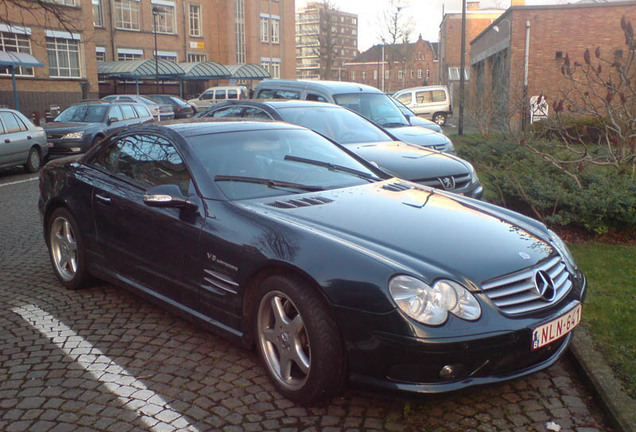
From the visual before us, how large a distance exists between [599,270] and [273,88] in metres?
7.52

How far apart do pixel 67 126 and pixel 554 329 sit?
636 inches

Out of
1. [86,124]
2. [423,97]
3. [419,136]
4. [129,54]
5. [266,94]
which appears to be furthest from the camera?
[129,54]

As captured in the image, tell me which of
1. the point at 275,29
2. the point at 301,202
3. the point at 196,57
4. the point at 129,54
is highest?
the point at 275,29

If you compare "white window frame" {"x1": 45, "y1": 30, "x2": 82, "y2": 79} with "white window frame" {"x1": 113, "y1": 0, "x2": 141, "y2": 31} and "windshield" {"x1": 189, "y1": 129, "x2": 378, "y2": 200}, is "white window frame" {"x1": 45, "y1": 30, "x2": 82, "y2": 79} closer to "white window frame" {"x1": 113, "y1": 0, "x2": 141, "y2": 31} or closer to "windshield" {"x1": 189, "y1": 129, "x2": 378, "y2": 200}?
"white window frame" {"x1": 113, "y1": 0, "x2": 141, "y2": 31}

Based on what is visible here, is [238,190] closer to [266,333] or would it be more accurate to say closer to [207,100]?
[266,333]

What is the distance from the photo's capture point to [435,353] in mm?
3021

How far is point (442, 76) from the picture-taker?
70.8 m

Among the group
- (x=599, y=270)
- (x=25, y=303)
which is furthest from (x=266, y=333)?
(x=599, y=270)

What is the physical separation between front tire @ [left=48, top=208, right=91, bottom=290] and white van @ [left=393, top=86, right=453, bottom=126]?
28127mm

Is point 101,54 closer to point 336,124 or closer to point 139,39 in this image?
point 139,39

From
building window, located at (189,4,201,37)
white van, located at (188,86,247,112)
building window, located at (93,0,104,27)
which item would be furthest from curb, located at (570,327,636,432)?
building window, located at (189,4,201,37)

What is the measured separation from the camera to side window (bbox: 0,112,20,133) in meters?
14.0

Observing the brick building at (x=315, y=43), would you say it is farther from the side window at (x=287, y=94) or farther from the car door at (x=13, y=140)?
the side window at (x=287, y=94)

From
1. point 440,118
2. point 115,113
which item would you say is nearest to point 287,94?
point 115,113
